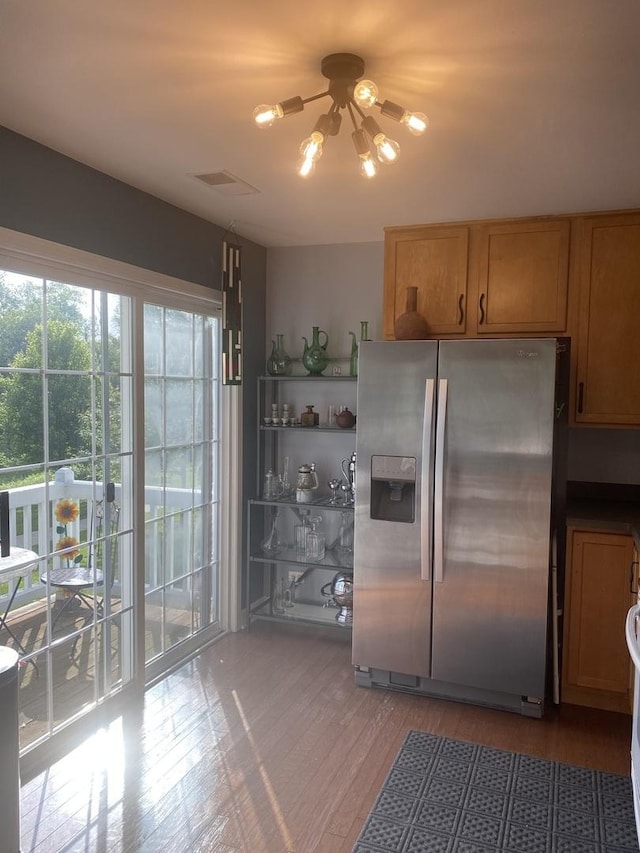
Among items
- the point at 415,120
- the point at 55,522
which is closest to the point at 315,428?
the point at 55,522

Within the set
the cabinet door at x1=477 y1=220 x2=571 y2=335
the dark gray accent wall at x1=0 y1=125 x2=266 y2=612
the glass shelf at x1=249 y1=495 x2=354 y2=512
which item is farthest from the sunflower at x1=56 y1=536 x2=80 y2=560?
the cabinet door at x1=477 y1=220 x2=571 y2=335

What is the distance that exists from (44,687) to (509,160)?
2815 mm

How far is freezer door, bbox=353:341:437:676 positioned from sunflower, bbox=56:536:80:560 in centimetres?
132

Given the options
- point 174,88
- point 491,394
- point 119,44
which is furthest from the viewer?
point 491,394

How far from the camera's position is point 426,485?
3023 millimetres

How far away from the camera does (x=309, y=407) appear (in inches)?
154

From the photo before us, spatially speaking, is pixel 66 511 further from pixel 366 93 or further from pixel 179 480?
pixel 366 93

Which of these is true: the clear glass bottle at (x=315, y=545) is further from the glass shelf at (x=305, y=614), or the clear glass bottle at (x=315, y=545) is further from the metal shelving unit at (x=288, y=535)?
Result: the glass shelf at (x=305, y=614)

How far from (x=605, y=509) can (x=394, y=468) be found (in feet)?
3.66

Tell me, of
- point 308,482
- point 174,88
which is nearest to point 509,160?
point 174,88

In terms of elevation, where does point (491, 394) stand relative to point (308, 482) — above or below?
above

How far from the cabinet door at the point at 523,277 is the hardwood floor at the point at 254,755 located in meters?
1.92

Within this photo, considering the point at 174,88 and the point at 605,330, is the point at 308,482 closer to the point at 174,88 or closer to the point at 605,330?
the point at 605,330

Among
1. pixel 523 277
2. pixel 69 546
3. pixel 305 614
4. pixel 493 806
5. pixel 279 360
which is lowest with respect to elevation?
pixel 493 806
